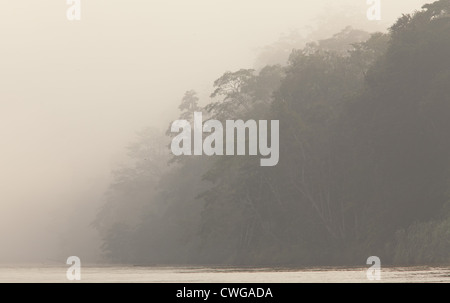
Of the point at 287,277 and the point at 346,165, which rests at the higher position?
the point at 346,165

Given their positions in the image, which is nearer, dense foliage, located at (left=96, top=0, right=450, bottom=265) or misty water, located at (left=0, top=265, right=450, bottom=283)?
misty water, located at (left=0, top=265, right=450, bottom=283)

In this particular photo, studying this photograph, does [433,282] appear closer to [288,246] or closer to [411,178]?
[411,178]

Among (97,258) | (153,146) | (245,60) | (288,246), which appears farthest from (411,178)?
(245,60)

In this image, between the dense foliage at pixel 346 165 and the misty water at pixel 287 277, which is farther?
the dense foliage at pixel 346 165

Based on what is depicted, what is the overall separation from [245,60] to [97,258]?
5302cm

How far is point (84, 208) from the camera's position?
179125 mm

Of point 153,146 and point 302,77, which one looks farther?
point 153,146

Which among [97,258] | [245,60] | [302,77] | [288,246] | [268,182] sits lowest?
[97,258]

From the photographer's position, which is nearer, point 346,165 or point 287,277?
point 287,277
